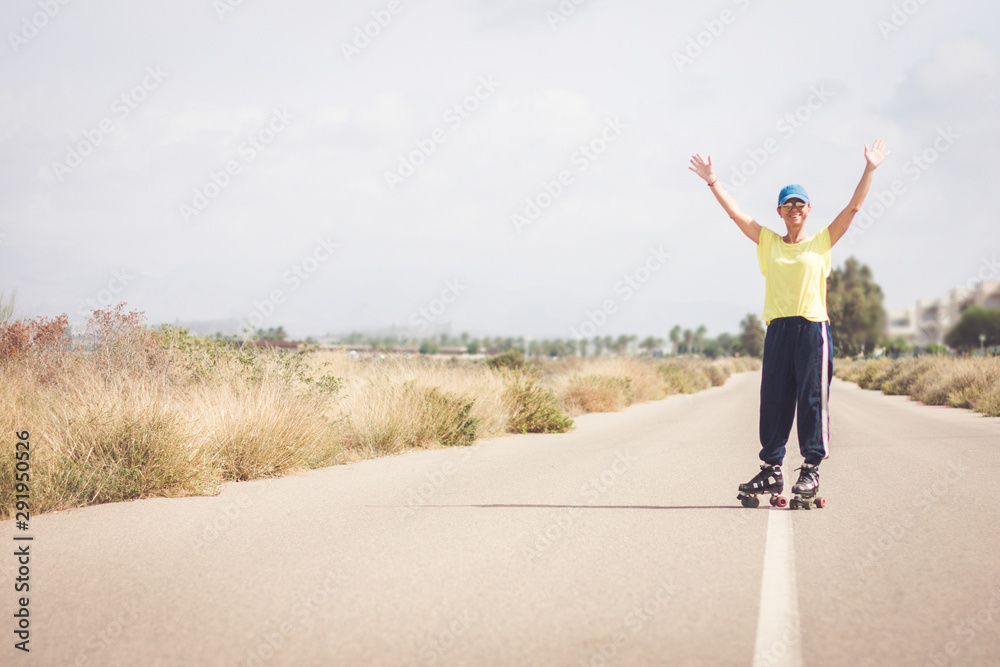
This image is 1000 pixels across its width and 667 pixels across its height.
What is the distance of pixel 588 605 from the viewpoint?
12.3ft

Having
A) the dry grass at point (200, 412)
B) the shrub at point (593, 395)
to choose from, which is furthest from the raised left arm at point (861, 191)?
the shrub at point (593, 395)

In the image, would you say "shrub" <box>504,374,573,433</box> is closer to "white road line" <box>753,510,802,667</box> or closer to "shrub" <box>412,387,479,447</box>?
"shrub" <box>412,387,479,447</box>

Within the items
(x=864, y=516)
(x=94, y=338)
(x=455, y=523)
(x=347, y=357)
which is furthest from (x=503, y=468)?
(x=347, y=357)

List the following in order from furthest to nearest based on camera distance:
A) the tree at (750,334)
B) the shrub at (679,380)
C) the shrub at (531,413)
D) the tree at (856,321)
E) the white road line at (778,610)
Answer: the tree at (750,334), the shrub at (679,380), the tree at (856,321), the shrub at (531,413), the white road line at (778,610)

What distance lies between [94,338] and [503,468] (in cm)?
637

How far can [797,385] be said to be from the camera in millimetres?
6156

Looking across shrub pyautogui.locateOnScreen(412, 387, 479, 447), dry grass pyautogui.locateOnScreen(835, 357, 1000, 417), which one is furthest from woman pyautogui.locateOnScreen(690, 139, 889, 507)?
dry grass pyautogui.locateOnScreen(835, 357, 1000, 417)

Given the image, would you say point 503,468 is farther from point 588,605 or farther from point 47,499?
point 588,605

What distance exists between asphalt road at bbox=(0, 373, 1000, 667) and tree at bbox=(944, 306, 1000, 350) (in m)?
14.3

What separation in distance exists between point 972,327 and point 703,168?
58.1 ft

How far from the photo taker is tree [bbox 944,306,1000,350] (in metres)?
20.0

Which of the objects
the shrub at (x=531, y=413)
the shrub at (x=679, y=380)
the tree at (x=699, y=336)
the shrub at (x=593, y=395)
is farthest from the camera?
the tree at (x=699, y=336)

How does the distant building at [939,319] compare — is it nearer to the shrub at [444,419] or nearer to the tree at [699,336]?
the shrub at [444,419]

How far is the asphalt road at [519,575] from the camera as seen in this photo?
3264 mm
